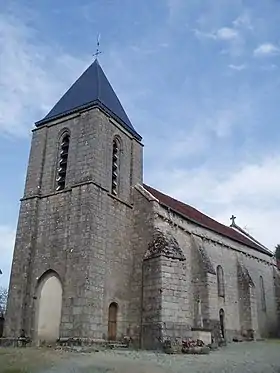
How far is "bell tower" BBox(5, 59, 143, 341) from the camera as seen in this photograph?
52.9 ft

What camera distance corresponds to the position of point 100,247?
17.0 meters

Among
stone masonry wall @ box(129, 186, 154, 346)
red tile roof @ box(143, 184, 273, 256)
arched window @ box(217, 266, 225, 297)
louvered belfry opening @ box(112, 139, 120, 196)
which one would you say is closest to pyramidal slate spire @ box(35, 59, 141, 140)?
louvered belfry opening @ box(112, 139, 120, 196)

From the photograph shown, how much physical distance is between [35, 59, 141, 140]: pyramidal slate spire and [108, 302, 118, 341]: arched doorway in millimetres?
9328

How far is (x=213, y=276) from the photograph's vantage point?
20672 mm

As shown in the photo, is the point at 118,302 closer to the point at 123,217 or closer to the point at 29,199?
the point at 123,217

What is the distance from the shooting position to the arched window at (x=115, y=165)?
774 inches

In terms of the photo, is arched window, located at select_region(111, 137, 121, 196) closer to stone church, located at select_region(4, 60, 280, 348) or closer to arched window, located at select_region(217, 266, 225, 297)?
stone church, located at select_region(4, 60, 280, 348)

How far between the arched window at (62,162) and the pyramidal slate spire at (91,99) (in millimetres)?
1412

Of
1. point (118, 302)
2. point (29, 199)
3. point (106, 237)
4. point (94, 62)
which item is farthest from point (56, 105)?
point (118, 302)

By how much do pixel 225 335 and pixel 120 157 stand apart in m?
11.2

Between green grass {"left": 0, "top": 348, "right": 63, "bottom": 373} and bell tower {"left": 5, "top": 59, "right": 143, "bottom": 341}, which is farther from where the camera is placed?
bell tower {"left": 5, "top": 59, "right": 143, "bottom": 341}

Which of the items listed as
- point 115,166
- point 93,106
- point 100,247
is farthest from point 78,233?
point 93,106

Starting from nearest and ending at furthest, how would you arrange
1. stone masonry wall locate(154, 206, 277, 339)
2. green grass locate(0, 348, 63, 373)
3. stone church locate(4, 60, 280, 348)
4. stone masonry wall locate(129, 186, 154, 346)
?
1. green grass locate(0, 348, 63, 373)
2. stone church locate(4, 60, 280, 348)
3. stone masonry wall locate(129, 186, 154, 346)
4. stone masonry wall locate(154, 206, 277, 339)

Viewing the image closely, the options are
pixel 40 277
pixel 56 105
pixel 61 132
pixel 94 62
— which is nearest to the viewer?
pixel 40 277
